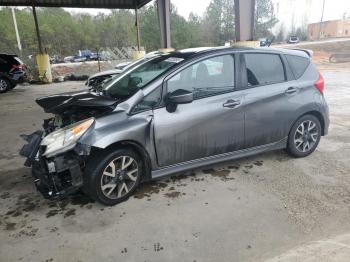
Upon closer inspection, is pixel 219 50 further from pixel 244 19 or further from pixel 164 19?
pixel 164 19

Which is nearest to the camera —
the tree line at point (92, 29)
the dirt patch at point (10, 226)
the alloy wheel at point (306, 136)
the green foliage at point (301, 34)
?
the dirt patch at point (10, 226)

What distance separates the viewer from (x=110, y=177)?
330 centimetres

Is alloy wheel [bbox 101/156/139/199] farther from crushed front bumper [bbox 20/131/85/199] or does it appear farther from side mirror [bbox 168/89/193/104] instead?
side mirror [bbox 168/89/193/104]

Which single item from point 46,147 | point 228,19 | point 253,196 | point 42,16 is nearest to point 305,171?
point 253,196

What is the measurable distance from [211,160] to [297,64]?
1.83 meters

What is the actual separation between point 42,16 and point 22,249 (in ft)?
179

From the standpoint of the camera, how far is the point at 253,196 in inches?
139

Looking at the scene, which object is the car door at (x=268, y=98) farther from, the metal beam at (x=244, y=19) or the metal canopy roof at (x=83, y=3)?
the metal canopy roof at (x=83, y=3)

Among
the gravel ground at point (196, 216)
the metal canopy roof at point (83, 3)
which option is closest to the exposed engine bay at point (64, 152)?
the gravel ground at point (196, 216)

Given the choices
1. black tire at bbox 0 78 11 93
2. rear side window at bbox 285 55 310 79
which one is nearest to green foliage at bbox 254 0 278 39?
black tire at bbox 0 78 11 93

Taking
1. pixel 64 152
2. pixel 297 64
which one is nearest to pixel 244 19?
pixel 297 64

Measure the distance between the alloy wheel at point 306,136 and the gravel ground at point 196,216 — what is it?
0.59 feet

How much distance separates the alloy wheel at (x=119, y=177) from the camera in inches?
129

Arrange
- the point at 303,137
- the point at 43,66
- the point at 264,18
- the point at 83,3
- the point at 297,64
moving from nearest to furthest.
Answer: the point at 297,64 → the point at 303,137 → the point at 43,66 → the point at 83,3 → the point at 264,18
